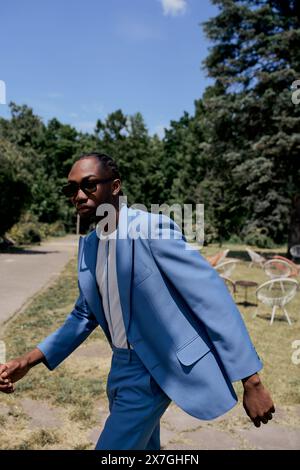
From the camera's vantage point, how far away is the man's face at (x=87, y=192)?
214 cm

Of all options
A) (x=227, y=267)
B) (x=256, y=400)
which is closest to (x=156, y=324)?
(x=256, y=400)

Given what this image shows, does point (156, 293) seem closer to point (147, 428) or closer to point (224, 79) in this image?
point (147, 428)

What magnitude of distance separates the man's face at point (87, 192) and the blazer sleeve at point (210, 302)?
398 mm

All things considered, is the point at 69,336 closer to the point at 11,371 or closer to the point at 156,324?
the point at 11,371

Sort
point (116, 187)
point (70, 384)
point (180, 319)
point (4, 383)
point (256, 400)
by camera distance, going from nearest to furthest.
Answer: point (256, 400), point (180, 319), point (116, 187), point (4, 383), point (70, 384)

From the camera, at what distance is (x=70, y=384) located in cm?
493

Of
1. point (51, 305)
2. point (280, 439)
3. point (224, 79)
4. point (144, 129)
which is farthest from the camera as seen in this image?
point (144, 129)

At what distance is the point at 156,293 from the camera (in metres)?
1.97

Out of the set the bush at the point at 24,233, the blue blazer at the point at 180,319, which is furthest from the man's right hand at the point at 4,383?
the bush at the point at 24,233

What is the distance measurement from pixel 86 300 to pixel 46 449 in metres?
1.89

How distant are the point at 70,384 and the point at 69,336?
2.77 m

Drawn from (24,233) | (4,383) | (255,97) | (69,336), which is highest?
(255,97)

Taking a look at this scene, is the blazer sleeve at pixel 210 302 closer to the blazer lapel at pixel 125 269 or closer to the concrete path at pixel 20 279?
the blazer lapel at pixel 125 269

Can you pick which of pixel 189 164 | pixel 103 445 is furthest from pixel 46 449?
pixel 189 164
